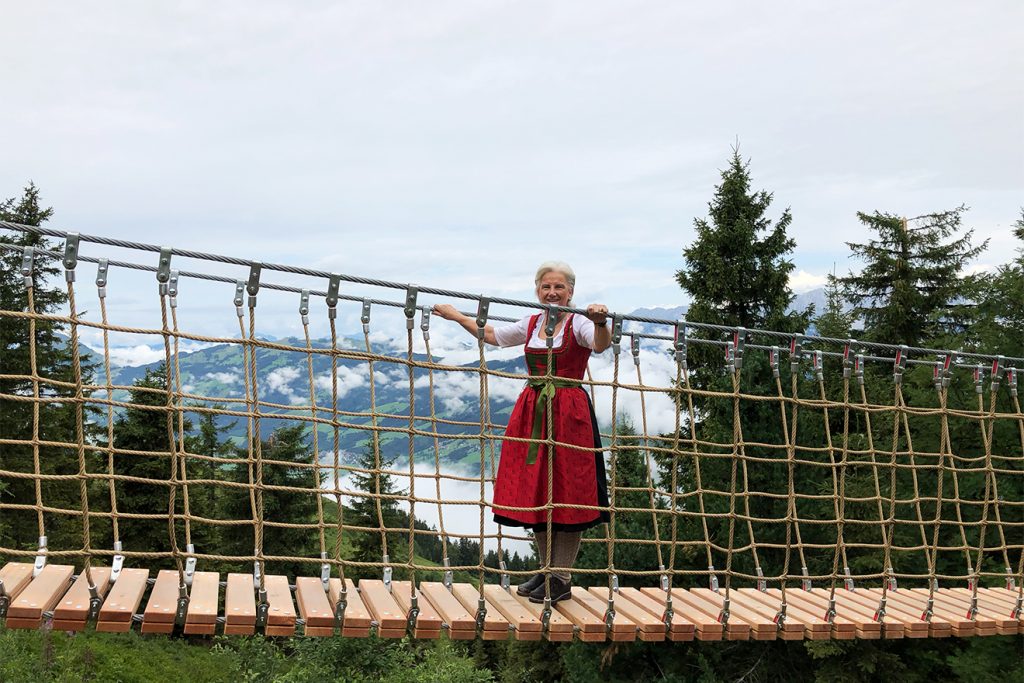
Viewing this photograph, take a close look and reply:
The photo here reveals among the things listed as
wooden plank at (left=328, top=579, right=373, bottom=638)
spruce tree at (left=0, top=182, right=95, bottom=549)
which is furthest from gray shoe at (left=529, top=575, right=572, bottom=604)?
spruce tree at (left=0, top=182, right=95, bottom=549)

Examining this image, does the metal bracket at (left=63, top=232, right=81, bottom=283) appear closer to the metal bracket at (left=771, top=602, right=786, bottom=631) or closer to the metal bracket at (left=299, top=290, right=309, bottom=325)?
the metal bracket at (left=299, top=290, right=309, bottom=325)

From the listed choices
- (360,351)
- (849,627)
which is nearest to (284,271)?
(360,351)

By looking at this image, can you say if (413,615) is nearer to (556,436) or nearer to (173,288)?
(556,436)

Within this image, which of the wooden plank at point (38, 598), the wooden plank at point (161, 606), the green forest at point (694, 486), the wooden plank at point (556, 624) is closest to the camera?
the wooden plank at point (38, 598)

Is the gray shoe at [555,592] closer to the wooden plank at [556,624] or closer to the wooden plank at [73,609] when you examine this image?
the wooden plank at [556,624]

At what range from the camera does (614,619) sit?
3.08 meters

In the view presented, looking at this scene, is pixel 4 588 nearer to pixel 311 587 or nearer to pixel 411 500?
pixel 311 587

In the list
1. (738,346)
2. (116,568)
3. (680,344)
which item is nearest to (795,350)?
(738,346)

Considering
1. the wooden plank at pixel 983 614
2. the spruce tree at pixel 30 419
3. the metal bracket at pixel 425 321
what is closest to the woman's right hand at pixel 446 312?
the metal bracket at pixel 425 321

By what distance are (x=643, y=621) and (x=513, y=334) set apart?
1138 millimetres

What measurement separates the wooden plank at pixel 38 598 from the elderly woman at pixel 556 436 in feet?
4.59

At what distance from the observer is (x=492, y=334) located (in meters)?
3.14

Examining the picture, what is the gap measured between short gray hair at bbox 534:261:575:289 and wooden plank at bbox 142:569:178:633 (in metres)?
1.57

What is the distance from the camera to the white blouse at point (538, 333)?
2996 mm
